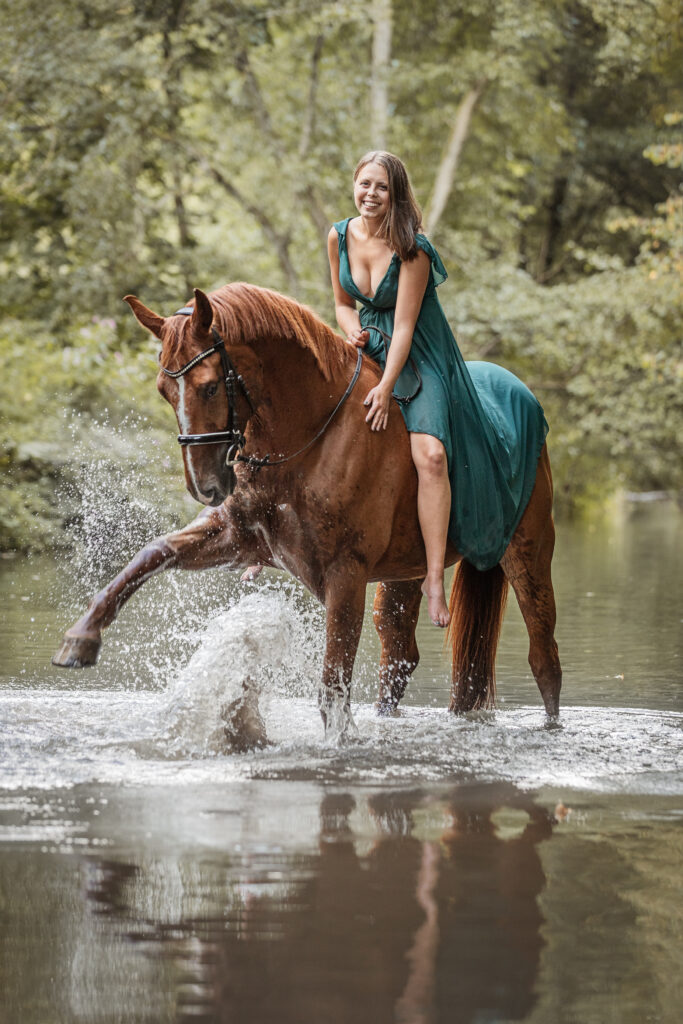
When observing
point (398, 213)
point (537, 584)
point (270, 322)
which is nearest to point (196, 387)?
point (270, 322)

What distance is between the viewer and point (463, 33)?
25500mm

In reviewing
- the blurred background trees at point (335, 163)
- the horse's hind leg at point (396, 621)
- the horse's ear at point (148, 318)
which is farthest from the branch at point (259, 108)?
the horse's ear at point (148, 318)

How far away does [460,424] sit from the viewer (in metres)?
5.85

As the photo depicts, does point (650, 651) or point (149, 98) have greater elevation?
point (149, 98)

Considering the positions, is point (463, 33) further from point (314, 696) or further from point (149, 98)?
point (314, 696)

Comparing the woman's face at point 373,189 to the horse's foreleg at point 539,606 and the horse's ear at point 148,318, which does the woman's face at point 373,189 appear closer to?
the horse's ear at point 148,318

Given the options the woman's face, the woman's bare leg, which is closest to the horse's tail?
the woman's bare leg

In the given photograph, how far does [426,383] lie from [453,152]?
20769 millimetres

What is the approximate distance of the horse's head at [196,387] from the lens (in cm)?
481

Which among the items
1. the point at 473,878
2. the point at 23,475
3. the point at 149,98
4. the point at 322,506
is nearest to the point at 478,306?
the point at 149,98

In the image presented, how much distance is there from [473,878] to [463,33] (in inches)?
947

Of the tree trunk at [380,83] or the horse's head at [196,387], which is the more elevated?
the tree trunk at [380,83]

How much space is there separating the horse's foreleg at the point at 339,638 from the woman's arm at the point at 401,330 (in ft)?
2.06

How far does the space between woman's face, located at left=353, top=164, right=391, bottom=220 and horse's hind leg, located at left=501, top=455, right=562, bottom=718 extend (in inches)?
62.7
